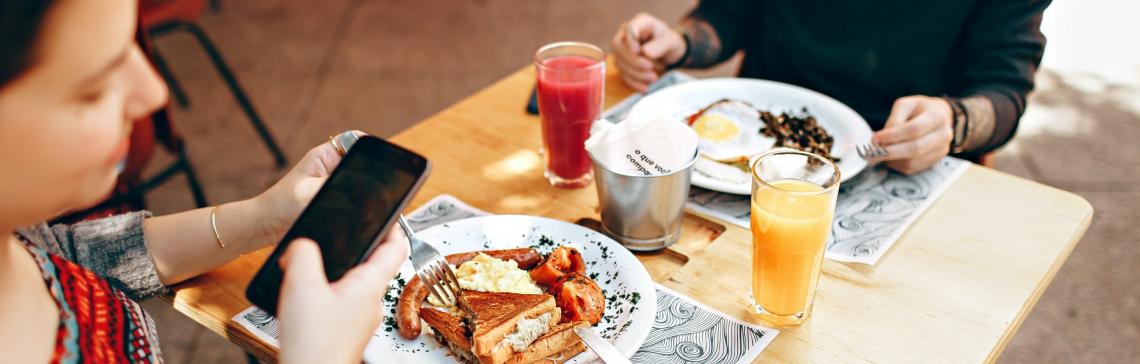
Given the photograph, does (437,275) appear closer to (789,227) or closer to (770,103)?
(789,227)

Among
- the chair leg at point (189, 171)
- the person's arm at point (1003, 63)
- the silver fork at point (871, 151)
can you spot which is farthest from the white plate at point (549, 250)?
the chair leg at point (189, 171)

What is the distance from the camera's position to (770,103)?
5.37 feet

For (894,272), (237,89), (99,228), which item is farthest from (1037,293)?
(237,89)

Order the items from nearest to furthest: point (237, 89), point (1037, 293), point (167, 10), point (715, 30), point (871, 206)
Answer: point (1037, 293) < point (871, 206) < point (715, 30) < point (167, 10) < point (237, 89)

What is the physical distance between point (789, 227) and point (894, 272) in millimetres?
236

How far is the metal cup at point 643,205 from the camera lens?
1178 millimetres

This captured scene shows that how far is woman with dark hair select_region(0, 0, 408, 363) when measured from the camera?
0.60m

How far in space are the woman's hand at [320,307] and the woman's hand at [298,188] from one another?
31cm

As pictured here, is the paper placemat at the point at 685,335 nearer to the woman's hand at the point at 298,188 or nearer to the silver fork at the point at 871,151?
the woman's hand at the point at 298,188

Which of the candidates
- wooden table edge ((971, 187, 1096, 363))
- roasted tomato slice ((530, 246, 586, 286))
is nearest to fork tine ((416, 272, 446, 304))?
roasted tomato slice ((530, 246, 586, 286))

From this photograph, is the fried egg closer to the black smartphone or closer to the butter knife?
the butter knife

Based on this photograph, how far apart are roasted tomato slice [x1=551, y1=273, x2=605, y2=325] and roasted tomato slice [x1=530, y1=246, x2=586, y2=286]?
0.09 feet

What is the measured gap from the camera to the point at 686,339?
1.06m

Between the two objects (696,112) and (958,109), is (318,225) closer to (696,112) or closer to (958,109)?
(696,112)
